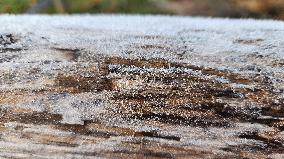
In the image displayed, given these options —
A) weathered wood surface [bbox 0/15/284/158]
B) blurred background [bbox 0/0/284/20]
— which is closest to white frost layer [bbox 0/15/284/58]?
weathered wood surface [bbox 0/15/284/158]

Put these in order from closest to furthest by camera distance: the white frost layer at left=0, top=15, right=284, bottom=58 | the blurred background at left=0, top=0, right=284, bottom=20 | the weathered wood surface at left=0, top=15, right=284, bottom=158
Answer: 1. the weathered wood surface at left=0, top=15, right=284, bottom=158
2. the white frost layer at left=0, top=15, right=284, bottom=58
3. the blurred background at left=0, top=0, right=284, bottom=20

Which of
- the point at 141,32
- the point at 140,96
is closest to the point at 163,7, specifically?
the point at 141,32

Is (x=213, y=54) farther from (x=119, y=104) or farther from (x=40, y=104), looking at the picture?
(x=40, y=104)

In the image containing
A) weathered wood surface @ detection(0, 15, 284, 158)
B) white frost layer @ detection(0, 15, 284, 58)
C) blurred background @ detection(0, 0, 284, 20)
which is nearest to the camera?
weathered wood surface @ detection(0, 15, 284, 158)

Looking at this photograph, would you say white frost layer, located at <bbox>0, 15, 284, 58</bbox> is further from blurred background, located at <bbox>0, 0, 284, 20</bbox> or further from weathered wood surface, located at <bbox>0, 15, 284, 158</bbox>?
blurred background, located at <bbox>0, 0, 284, 20</bbox>

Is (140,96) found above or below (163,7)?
below

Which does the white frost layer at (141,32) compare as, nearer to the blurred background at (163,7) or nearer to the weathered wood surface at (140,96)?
the weathered wood surface at (140,96)

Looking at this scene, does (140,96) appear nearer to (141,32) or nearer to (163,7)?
(141,32)

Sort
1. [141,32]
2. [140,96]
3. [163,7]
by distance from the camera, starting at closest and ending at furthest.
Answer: [140,96] < [141,32] < [163,7]

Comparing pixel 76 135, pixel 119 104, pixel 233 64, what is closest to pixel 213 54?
pixel 233 64
